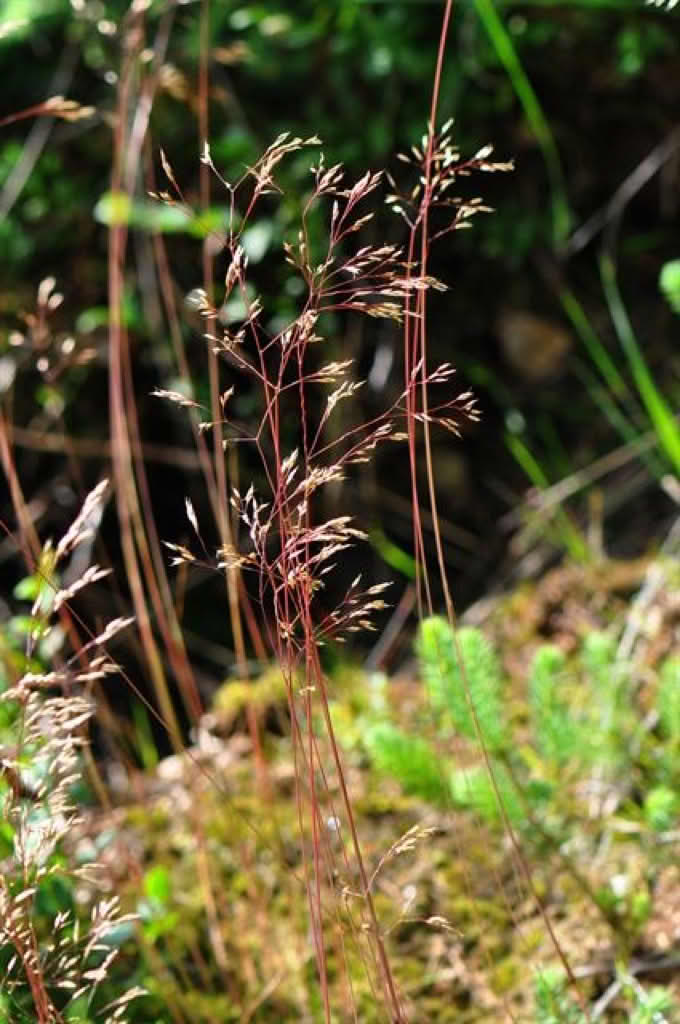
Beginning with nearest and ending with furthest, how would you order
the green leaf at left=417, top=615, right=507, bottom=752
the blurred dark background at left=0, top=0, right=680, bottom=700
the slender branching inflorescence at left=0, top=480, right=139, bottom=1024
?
the slender branching inflorescence at left=0, top=480, right=139, bottom=1024, the green leaf at left=417, top=615, right=507, bottom=752, the blurred dark background at left=0, top=0, right=680, bottom=700

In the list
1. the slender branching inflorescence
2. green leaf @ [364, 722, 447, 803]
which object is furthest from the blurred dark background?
the slender branching inflorescence

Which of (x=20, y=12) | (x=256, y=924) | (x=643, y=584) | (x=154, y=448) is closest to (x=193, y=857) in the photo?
(x=256, y=924)

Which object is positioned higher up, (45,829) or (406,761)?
(45,829)

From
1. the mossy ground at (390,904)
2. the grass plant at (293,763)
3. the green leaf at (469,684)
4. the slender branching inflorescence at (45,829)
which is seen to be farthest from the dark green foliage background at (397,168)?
the slender branching inflorescence at (45,829)

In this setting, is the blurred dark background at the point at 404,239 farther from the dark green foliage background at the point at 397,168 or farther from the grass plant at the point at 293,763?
the grass plant at the point at 293,763

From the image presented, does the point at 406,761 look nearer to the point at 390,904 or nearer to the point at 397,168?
the point at 390,904

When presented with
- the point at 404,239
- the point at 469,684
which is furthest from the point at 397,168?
the point at 469,684

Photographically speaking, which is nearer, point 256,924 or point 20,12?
point 256,924

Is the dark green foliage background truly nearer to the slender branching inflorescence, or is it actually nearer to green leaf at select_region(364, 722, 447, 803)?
green leaf at select_region(364, 722, 447, 803)

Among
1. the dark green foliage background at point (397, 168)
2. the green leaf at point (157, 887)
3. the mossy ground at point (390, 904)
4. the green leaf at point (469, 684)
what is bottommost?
the mossy ground at point (390, 904)

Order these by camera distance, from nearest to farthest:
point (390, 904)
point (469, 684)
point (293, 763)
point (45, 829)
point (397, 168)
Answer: point (45, 829) < point (293, 763) < point (469, 684) < point (390, 904) < point (397, 168)

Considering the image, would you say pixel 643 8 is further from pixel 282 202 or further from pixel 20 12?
pixel 20 12
